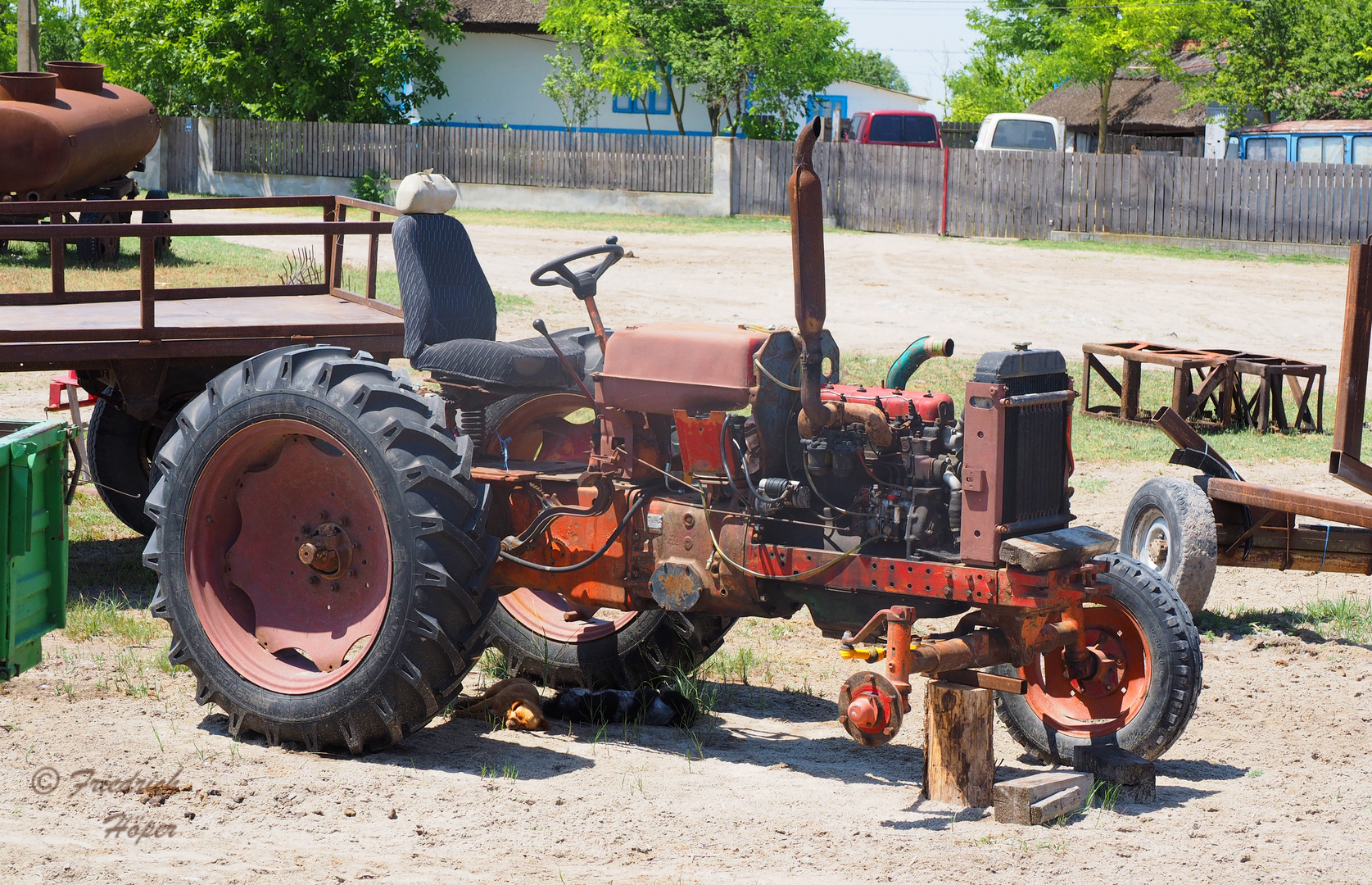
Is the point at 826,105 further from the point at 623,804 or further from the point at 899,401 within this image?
the point at 623,804

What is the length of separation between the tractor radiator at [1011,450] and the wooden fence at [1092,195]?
71.4 feet

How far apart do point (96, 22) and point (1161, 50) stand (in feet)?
87.9

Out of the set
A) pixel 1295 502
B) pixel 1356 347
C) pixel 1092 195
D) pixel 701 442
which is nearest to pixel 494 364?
pixel 701 442

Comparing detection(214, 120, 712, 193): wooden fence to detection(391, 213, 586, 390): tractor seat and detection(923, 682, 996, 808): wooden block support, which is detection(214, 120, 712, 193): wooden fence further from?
detection(923, 682, 996, 808): wooden block support

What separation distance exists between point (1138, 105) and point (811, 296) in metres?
42.3

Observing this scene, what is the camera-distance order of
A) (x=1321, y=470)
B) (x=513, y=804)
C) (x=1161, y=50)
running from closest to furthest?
(x=513, y=804), (x=1321, y=470), (x=1161, y=50)

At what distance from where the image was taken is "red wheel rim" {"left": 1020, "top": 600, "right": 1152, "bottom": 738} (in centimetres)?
529

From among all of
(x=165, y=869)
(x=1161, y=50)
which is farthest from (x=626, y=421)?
(x=1161, y=50)

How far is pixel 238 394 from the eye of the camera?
5320 mm

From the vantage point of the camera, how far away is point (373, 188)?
27.5m

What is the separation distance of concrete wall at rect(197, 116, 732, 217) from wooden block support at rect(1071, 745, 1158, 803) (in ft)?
77.0

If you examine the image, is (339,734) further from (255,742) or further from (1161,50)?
(1161,50)

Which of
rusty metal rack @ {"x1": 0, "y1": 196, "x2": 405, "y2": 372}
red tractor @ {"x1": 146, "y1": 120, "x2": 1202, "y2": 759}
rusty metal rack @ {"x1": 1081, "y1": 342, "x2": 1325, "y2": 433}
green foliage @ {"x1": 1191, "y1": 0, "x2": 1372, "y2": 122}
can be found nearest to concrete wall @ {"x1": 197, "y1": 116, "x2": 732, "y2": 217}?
green foliage @ {"x1": 1191, "y1": 0, "x2": 1372, "y2": 122}

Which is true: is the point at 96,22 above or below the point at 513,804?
above
